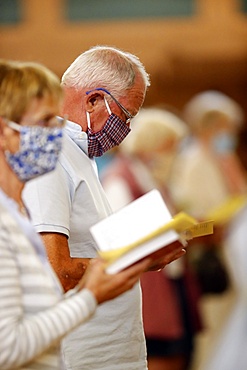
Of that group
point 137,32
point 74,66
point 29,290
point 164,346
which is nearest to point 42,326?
point 29,290

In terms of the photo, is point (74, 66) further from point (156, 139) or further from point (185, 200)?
point (185, 200)

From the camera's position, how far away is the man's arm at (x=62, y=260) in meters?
3.49

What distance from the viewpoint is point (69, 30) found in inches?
556

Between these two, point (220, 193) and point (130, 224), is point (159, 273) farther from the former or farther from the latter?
point (130, 224)

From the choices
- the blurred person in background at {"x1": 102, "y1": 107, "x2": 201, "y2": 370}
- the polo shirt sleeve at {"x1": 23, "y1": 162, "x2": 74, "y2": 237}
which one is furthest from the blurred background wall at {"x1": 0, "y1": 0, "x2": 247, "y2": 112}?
the polo shirt sleeve at {"x1": 23, "y1": 162, "x2": 74, "y2": 237}

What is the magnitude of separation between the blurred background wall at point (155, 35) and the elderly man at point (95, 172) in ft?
30.8

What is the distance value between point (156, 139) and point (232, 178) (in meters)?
2.37

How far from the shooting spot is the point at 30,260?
107 inches

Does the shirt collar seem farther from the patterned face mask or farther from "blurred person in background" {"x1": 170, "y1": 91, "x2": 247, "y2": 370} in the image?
"blurred person in background" {"x1": 170, "y1": 91, "x2": 247, "y2": 370}

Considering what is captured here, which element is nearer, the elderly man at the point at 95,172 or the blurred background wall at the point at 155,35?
the elderly man at the point at 95,172

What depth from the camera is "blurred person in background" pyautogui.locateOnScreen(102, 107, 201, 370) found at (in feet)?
20.6

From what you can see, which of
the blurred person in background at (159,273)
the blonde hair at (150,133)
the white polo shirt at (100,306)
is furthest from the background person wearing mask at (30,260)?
the blonde hair at (150,133)

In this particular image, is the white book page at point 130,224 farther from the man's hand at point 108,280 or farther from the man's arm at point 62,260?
the man's arm at point 62,260

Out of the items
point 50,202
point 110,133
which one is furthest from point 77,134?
point 50,202
